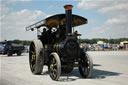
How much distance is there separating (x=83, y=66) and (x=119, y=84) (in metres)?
2.05

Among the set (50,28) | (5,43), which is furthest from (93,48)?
(50,28)

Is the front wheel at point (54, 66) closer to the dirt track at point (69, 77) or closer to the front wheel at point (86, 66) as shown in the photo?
the dirt track at point (69, 77)

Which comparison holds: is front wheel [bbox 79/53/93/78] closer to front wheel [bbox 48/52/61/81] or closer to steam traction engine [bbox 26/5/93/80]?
steam traction engine [bbox 26/5/93/80]

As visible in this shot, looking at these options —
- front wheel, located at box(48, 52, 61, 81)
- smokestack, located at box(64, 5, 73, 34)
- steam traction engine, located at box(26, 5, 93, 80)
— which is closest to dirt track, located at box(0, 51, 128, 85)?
front wheel, located at box(48, 52, 61, 81)

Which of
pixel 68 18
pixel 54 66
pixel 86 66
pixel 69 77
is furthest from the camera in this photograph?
pixel 69 77

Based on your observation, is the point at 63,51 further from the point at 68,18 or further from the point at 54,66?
the point at 68,18

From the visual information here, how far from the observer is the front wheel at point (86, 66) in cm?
777

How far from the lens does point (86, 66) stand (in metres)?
8.15

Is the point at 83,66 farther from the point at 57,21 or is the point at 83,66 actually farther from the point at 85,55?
the point at 57,21

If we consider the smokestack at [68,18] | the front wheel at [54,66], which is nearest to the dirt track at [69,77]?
the front wheel at [54,66]

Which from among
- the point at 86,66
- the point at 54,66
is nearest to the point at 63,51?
the point at 54,66

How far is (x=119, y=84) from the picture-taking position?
6.63m

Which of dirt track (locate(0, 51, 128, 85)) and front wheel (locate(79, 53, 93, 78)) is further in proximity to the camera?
front wheel (locate(79, 53, 93, 78))

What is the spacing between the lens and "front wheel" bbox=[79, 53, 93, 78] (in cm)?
777
